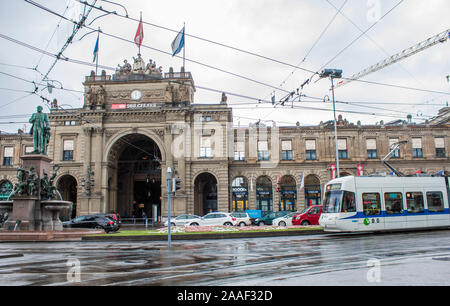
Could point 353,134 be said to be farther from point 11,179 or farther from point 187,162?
point 11,179

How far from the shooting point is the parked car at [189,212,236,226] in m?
29.7

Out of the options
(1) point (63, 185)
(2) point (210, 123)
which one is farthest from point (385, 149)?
(1) point (63, 185)

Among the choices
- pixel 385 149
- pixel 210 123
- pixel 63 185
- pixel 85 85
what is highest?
pixel 85 85

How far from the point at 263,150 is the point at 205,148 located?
806cm

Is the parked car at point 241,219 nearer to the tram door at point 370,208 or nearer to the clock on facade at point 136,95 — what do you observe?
the tram door at point 370,208

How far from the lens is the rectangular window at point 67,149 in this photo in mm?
44438

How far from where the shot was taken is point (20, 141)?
47.7m

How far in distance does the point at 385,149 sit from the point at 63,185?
42819 mm

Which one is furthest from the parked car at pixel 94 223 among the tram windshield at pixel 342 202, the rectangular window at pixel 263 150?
the rectangular window at pixel 263 150

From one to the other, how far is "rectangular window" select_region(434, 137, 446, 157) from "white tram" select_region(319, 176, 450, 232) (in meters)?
27.4

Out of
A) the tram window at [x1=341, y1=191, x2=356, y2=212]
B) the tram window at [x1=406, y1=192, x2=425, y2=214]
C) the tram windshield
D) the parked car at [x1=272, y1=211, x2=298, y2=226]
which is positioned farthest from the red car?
the tram window at [x1=341, y1=191, x2=356, y2=212]

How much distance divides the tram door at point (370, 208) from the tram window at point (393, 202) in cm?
52

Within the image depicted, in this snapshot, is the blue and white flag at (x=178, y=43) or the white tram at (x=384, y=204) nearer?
the white tram at (x=384, y=204)

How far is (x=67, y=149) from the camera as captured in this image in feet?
146
